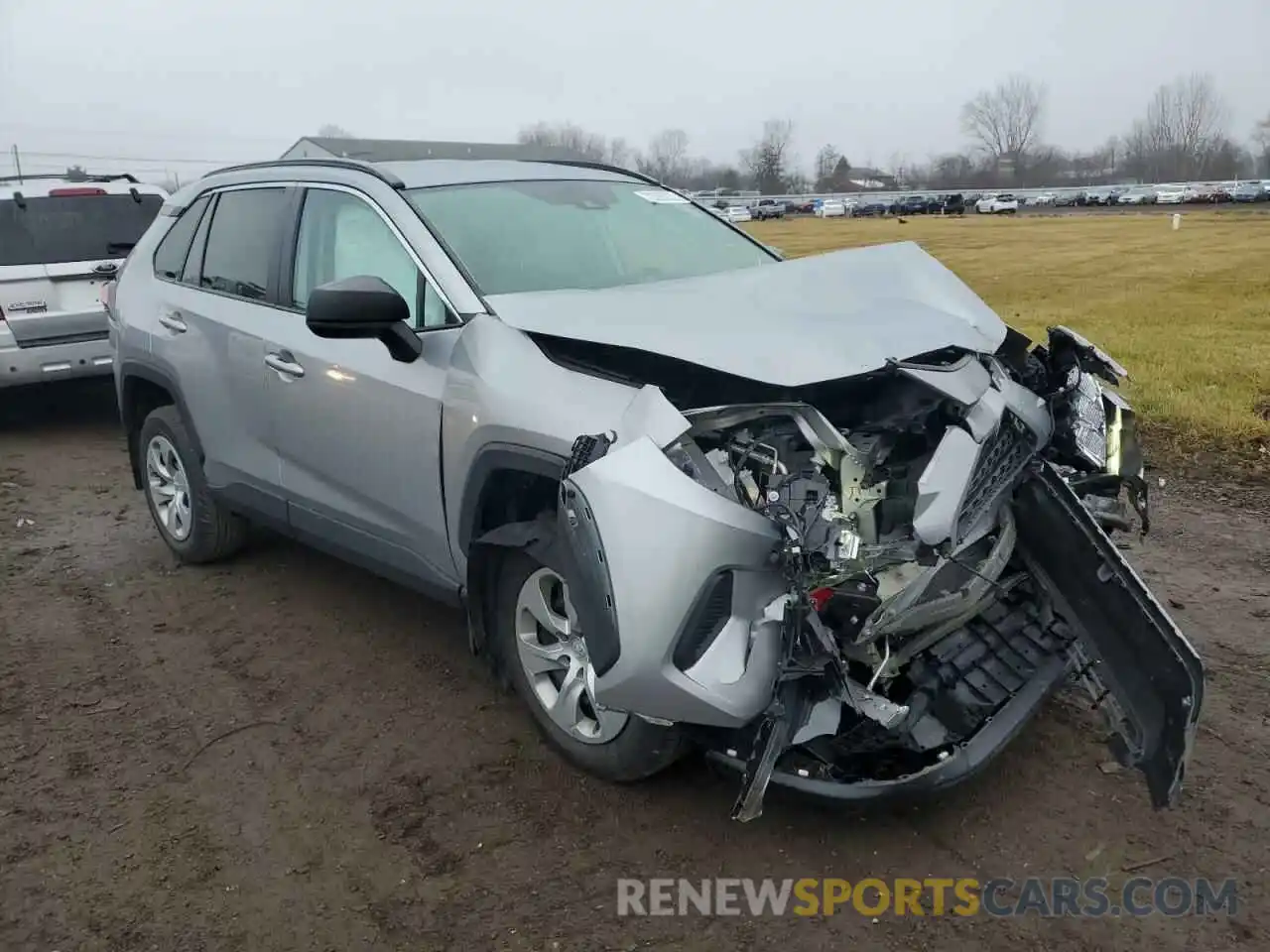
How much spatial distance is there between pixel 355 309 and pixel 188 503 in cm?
254

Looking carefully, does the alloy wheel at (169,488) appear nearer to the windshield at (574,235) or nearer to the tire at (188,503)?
the tire at (188,503)

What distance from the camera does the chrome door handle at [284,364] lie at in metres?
4.16

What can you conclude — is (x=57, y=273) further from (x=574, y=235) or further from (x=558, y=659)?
(x=558, y=659)

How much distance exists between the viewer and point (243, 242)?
15.6ft

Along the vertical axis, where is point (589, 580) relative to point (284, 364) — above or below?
below

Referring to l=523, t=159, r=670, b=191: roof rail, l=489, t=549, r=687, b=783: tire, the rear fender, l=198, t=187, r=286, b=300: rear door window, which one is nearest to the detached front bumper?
the rear fender

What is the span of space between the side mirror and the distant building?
1277mm

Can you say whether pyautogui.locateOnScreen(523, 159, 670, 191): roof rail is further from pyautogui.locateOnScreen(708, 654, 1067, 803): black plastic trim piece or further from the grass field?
the grass field

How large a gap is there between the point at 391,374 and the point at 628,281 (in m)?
0.99

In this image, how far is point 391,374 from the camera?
12.2 feet

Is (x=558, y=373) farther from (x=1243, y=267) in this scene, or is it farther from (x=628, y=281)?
(x=1243, y=267)

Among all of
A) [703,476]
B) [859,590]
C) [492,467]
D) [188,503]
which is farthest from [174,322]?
[859,590]

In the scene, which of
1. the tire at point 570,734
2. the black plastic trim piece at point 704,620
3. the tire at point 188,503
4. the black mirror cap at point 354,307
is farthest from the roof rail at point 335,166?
the black plastic trim piece at point 704,620

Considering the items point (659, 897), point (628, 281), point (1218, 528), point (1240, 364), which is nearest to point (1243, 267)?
point (1240, 364)
